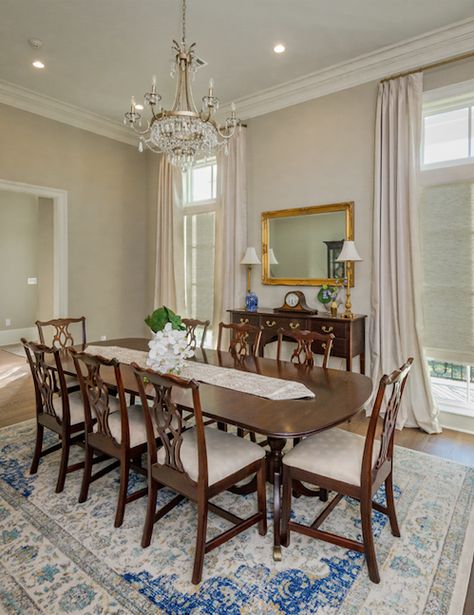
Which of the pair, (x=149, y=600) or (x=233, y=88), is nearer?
(x=149, y=600)

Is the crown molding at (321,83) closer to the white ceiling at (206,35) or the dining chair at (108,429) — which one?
the white ceiling at (206,35)

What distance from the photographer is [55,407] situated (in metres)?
2.61

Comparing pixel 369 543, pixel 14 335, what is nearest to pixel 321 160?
pixel 369 543

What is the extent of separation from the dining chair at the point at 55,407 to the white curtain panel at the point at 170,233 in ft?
9.06

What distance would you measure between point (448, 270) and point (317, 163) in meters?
1.74

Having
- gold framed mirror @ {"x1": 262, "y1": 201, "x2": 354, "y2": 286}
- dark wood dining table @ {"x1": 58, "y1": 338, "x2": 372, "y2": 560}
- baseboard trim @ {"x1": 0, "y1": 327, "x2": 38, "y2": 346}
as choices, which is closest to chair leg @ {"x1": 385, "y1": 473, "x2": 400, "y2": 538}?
dark wood dining table @ {"x1": 58, "y1": 338, "x2": 372, "y2": 560}

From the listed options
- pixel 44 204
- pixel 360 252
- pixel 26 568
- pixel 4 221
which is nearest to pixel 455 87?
pixel 360 252

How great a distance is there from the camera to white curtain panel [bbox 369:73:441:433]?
11.3 ft

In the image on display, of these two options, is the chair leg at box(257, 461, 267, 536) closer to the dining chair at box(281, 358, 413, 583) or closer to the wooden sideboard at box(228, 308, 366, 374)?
the dining chair at box(281, 358, 413, 583)

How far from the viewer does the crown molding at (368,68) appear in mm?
3229

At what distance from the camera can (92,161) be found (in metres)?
5.21

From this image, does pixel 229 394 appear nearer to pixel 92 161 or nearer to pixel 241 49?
pixel 241 49

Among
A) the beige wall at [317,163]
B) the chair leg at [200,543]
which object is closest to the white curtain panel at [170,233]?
the beige wall at [317,163]

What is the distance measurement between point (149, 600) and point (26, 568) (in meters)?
0.65
